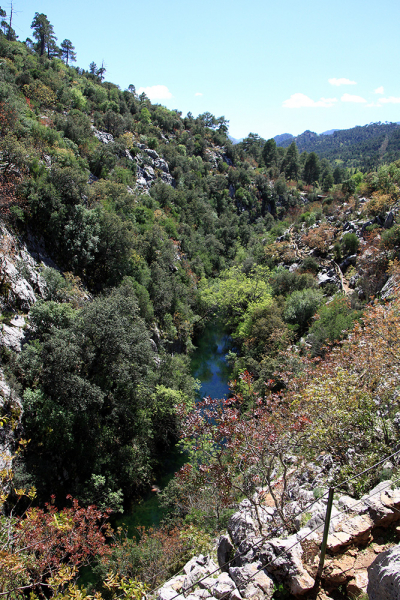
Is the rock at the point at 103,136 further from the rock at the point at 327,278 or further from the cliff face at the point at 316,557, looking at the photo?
the cliff face at the point at 316,557

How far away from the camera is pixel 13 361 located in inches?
699

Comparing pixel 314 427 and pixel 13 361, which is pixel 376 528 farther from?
pixel 13 361

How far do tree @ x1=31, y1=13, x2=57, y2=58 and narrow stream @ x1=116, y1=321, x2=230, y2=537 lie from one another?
6437cm

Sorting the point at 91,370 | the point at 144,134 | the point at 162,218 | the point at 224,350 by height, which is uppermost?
the point at 144,134

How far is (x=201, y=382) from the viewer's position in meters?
33.9

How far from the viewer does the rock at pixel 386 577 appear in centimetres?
502

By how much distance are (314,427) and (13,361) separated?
15.7 meters

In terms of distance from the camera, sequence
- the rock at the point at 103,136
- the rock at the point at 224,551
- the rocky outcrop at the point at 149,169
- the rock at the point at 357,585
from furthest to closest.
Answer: the rocky outcrop at the point at 149,169
the rock at the point at 103,136
the rock at the point at 224,551
the rock at the point at 357,585

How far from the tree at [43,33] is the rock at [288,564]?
82924 mm

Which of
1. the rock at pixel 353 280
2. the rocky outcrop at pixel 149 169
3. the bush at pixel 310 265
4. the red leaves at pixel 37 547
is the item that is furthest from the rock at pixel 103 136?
the red leaves at pixel 37 547

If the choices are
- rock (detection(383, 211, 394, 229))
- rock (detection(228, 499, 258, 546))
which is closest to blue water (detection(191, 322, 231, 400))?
rock (detection(228, 499, 258, 546))

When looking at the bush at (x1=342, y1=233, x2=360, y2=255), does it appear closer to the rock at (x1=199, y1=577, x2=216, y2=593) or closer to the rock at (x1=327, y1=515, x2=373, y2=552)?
the rock at (x1=327, y1=515, x2=373, y2=552)

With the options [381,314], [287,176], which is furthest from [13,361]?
[287,176]

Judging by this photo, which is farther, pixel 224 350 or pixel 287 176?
pixel 287 176
